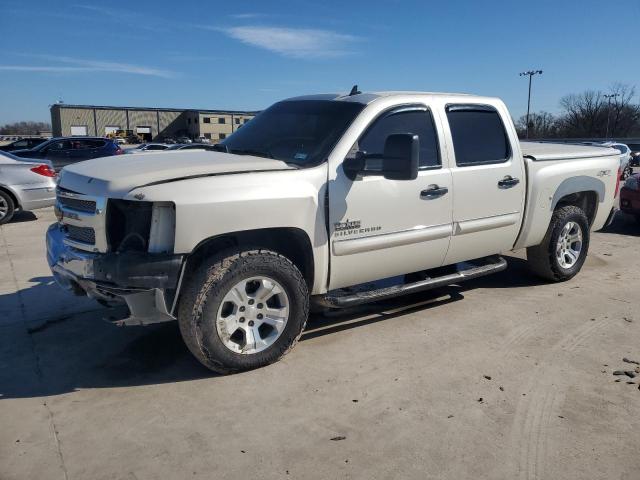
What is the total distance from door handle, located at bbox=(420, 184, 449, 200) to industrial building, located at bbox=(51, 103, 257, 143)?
3195 inches

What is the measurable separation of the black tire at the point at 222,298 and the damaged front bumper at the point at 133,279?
0.42 feet

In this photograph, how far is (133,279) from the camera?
129 inches

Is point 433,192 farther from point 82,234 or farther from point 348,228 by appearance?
point 82,234

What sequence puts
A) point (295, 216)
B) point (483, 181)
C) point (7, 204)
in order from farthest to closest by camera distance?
point (7, 204) < point (483, 181) < point (295, 216)

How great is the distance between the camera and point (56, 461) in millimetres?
2801

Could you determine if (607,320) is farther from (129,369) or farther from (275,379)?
(129,369)

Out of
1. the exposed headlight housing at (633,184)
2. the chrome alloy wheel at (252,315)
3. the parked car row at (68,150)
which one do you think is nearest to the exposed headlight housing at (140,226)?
the chrome alloy wheel at (252,315)

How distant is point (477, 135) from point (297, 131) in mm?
1706

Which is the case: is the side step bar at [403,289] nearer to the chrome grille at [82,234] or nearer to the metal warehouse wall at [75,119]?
the chrome grille at [82,234]

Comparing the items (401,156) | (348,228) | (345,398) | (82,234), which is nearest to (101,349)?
(82,234)

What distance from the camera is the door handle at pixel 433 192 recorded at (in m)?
4.41

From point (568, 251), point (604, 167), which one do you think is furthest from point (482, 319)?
point (604, 167)

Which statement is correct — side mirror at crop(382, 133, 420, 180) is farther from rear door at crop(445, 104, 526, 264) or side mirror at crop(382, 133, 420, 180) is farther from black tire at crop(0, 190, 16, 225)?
black tire at crop(0, 190, 16, 225)

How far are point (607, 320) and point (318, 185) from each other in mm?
3082
